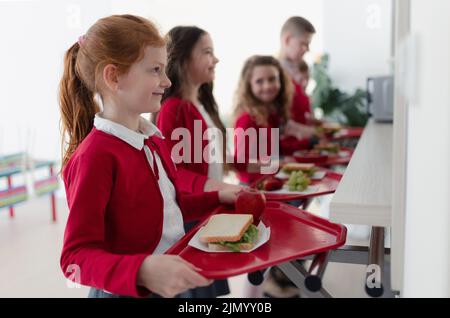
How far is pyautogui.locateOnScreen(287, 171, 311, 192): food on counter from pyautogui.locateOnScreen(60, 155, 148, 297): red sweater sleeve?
655 millimetres

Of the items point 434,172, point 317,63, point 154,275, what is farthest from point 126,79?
point 317,63

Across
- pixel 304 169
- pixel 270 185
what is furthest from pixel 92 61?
pixel 304 169

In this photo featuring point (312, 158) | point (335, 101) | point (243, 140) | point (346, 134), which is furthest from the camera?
point (335, 101)

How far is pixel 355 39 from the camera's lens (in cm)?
466

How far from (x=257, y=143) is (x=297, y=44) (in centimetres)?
61

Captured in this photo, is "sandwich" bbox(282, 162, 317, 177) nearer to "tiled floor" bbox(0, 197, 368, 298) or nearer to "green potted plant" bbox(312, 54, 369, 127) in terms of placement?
"tiled floor" bbox(0, 197, 368, 298)

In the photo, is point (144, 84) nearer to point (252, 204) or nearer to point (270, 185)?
point (252, 204)

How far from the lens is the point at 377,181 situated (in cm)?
122

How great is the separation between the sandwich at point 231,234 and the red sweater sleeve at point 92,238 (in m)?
0.15

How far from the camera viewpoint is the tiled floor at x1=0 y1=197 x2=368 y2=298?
2.75 meters

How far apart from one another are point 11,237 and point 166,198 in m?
2.83

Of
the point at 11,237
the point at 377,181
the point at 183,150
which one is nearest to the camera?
the point at 377,181

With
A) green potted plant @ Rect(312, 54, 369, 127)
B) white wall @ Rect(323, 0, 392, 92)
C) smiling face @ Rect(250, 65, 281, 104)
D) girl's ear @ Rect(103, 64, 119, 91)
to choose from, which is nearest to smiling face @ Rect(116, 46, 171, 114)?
Answer: girl's ear @ Rect(103, 64, 119, 91)
